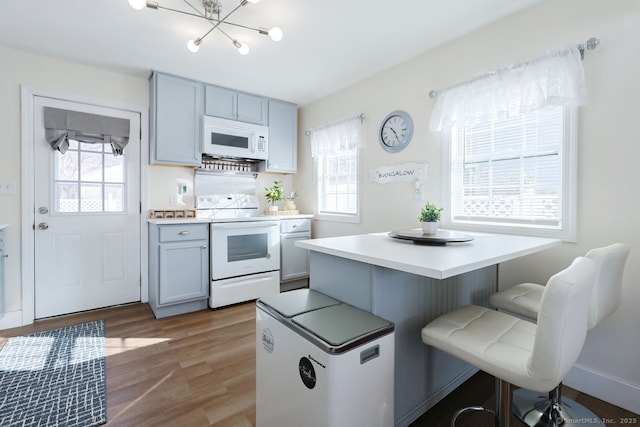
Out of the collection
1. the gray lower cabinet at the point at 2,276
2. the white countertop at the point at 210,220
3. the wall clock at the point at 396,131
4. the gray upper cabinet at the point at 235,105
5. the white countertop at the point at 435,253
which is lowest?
the gray lower cabinet at the point at 2,276

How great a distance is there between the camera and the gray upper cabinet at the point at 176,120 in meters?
3.04

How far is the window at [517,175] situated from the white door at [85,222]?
3129mm

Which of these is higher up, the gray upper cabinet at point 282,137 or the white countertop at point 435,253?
the gray upper cabinet at point 282,137

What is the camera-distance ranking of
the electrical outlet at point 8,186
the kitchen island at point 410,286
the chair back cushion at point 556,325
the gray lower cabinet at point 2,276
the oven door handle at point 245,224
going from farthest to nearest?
1. the oven door handle at point 245,224
2. the electrical outlet at point 8,186
3. the gray lower cabinet at point 2,276
4. the kitchen island at point 410,286
5. the chair back cushion at point 556,325

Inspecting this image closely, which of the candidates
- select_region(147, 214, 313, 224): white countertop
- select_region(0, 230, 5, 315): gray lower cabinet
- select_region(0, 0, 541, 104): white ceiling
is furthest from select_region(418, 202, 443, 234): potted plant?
select_region(0, 230, 5, 315): gray lower cabinet

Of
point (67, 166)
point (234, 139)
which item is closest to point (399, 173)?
point (234, 139)

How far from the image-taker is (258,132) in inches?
144

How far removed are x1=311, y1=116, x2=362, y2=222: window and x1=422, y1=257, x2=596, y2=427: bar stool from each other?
6.86ft

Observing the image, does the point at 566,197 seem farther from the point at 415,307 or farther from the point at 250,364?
the point at 250,364

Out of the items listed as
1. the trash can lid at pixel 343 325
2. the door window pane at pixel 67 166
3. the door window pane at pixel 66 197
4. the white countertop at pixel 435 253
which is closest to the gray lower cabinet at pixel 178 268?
the door window pane at pixel 66 197

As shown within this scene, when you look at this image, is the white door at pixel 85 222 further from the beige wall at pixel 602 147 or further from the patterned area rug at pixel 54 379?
the beige wall at pixel 602 147

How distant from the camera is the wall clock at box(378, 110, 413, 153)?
277 cm

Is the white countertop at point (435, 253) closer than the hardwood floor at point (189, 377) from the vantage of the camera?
Yes

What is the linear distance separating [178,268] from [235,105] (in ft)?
6.19
